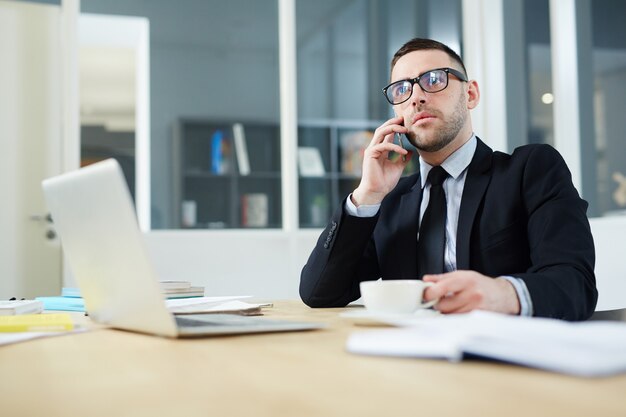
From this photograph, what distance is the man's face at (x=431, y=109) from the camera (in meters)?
1.86

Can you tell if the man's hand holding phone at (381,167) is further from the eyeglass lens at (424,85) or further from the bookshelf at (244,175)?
the bookshelf at (244,175)

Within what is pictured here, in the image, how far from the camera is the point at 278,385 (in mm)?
625

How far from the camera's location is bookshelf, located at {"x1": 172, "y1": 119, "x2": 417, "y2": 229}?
178 inches

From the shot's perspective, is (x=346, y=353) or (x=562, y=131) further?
(x=562, y=131)

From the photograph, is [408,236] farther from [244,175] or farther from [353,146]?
[353,146]

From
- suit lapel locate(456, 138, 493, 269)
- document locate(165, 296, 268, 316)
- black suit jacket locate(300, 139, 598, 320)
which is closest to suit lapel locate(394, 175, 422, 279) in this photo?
black suit jacket locate(300, 139, 598, 320)

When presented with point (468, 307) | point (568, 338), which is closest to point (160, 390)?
point (568, 338)

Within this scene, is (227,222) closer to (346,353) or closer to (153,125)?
(153,125)

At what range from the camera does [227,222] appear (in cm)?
459

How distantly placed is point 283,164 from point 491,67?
4.88 ft

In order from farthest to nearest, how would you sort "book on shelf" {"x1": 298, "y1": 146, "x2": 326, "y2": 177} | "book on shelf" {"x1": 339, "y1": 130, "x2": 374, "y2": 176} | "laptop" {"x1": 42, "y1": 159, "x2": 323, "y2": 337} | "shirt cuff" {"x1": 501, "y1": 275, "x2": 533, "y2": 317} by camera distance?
"book on shelf" {"x1": 339, "y1": 130, "x2": 374, "y2": 176}, "book on shelf" {"x1": 298, "y1": 146, "x2": 326, "y2": 177}, "shirt cuff" {"x1": 501, "y1": 275, "x2": 533, "y2": 317}, "laptop" {"x1": 42, "y1": 159, "x2": 323, "y2": 337}

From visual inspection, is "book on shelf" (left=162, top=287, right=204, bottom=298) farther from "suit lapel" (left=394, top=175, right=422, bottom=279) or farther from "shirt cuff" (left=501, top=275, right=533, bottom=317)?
"shirt cuff" (left=501, top=275, right=533, bottom=317)

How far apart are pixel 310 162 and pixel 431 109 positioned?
2968 millimetres

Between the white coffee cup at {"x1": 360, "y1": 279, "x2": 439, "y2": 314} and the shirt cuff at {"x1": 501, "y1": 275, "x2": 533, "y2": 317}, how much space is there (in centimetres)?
17
